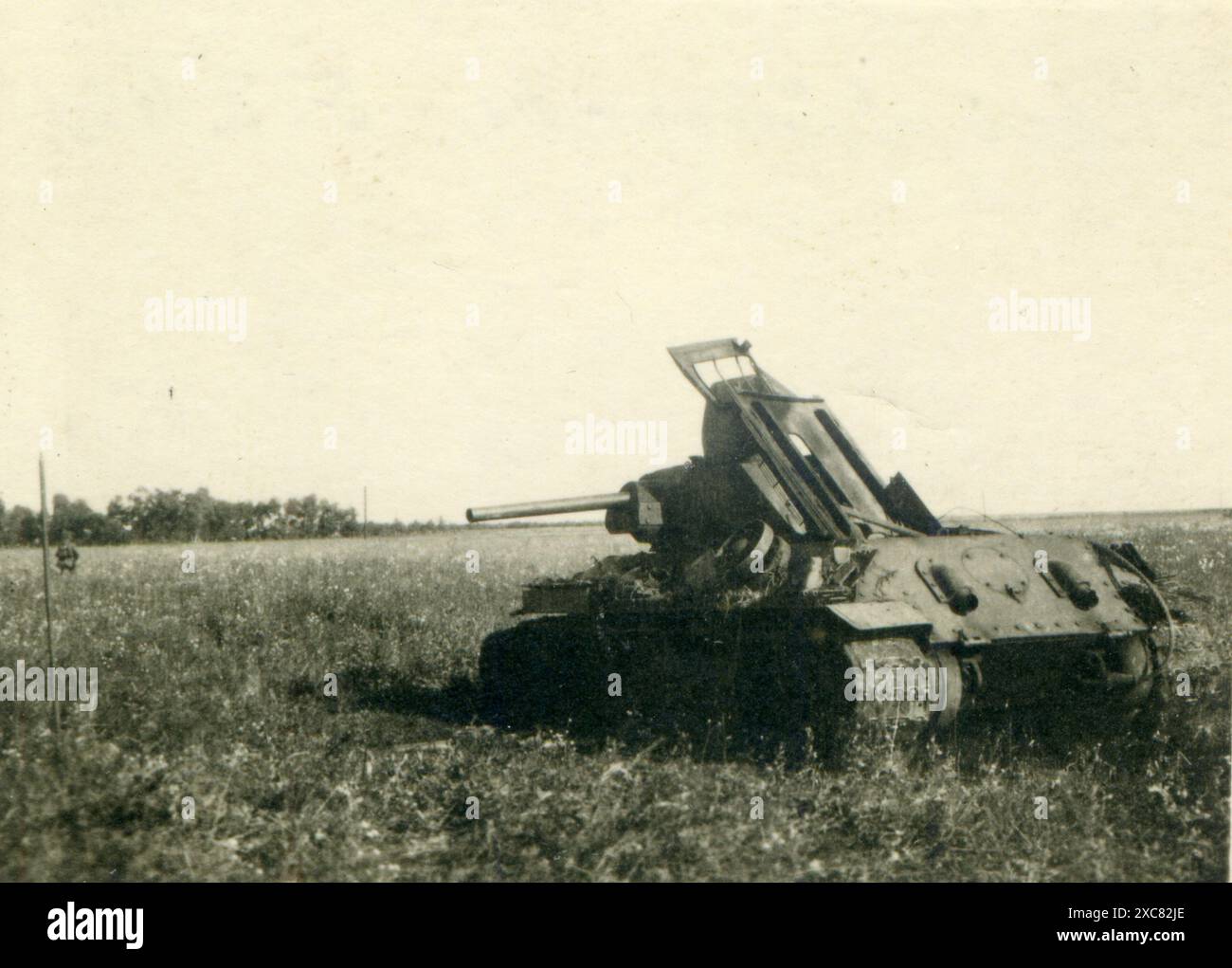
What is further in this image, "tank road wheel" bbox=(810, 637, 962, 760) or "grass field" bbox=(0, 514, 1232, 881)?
"tank road wheel" bbox=(810, 637, 962, 760)

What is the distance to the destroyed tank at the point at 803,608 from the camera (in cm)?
618

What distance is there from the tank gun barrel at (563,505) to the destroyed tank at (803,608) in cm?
2

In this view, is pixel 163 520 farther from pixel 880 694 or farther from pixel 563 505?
pixel 880 694

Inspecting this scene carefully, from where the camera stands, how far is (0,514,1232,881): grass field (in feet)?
15.3

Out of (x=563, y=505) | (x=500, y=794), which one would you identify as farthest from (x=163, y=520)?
(x=500, y=794)

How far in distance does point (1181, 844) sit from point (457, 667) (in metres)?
6.40

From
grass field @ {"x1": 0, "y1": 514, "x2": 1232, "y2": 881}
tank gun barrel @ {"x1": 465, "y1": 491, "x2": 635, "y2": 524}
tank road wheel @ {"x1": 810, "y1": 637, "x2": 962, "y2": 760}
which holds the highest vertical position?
tank gun barrel @ {"x1": 465, "y1": 491, "x2": 635, "y2": 524}

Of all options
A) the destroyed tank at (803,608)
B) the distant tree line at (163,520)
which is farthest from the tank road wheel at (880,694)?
the distant tree line at (163,520)

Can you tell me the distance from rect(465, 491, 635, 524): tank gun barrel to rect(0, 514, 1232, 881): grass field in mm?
1630

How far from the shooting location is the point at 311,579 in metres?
12.5

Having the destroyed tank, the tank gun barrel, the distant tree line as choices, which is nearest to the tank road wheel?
the destroyed tank

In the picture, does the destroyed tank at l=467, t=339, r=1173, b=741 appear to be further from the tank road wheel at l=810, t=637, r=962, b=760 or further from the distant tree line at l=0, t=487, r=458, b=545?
the distant tree line at l=0, t=487, r=458, b=545

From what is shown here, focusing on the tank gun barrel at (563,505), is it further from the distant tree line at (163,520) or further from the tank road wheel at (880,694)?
the distant tree line at (163,520)
